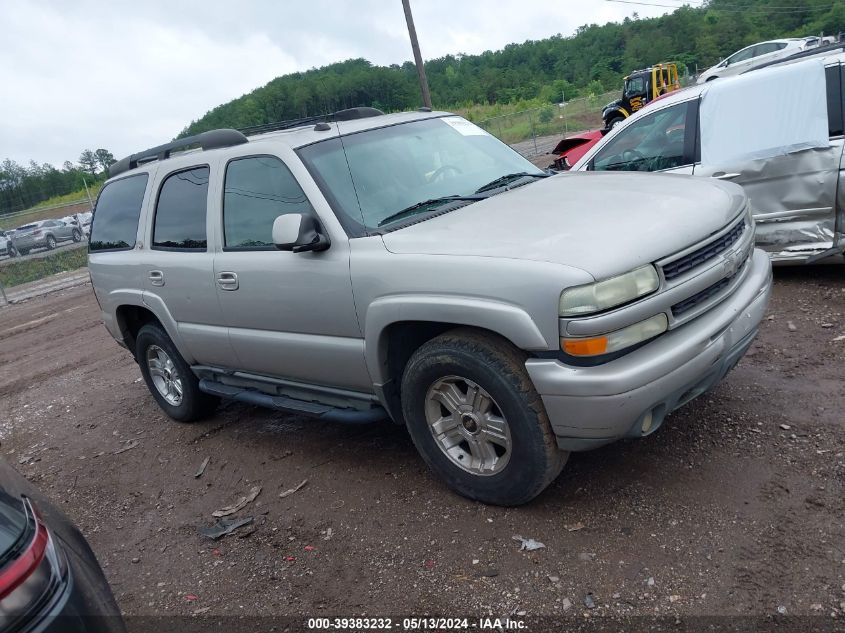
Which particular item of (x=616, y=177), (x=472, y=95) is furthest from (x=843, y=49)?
(x=472, y=95)

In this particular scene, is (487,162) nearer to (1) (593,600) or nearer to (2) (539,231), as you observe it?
(2) (539,231)

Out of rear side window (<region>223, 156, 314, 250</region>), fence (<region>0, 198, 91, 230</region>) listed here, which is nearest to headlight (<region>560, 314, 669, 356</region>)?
rear side window (<region>223, 156, 314, 250</region>)

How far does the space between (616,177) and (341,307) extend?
69.5 inches

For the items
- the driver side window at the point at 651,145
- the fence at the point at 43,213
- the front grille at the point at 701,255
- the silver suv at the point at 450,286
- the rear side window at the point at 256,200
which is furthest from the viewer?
the fence at the point at 43,213

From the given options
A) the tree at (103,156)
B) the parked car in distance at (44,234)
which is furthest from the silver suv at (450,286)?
the tree at (103,156)

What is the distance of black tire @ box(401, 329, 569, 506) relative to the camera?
3.02 meters

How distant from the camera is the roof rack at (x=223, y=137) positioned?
4430 mm

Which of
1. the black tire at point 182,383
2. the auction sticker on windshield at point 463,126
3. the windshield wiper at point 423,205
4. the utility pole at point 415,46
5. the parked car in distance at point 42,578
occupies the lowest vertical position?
the black tire at point 182,383

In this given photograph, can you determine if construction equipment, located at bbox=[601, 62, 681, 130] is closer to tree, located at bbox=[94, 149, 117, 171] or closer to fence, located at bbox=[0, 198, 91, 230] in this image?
fence, located at bbox=[0, 198, 91, 230]

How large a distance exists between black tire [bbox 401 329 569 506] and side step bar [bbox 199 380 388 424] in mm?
386

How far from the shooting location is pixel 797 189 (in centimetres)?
550

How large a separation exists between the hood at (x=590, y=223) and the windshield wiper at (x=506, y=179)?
0.17 meters

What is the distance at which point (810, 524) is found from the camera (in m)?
2.90

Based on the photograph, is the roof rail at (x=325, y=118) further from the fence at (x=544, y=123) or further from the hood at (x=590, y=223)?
the fence at (x=544, y=123)
